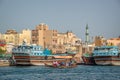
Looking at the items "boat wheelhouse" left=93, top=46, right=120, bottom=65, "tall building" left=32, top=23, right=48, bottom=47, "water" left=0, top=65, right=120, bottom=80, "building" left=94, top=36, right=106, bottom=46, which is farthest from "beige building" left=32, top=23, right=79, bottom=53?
"water" left=0, top=65, right=120, bottom=80

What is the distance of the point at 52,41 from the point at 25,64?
5018cm

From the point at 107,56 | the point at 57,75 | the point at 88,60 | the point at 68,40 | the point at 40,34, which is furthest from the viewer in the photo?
the point at 68,40

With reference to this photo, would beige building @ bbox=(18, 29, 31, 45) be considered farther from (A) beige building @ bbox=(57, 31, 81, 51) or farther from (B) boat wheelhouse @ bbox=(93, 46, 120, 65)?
(B) boat wheelhouse @ bbox=(93, 46, 120, 65)

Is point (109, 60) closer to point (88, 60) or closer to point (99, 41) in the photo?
point (88, 60)

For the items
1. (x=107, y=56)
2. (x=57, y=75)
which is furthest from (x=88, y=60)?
(x=57, y=75)

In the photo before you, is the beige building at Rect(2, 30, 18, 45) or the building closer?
the building

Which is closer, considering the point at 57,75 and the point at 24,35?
the point at 57,75

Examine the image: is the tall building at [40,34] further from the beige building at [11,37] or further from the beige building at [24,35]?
the beige building at [11,37]

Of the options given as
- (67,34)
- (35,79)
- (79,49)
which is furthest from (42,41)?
(35,79)

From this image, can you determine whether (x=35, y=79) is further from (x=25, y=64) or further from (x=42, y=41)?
(x=42, y=41)

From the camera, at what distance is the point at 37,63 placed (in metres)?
100

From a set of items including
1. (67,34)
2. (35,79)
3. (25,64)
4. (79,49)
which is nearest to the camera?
(35,79)

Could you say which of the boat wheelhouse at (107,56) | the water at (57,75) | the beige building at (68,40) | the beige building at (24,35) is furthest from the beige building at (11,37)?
the water at (57,75)

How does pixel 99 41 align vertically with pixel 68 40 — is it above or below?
below
